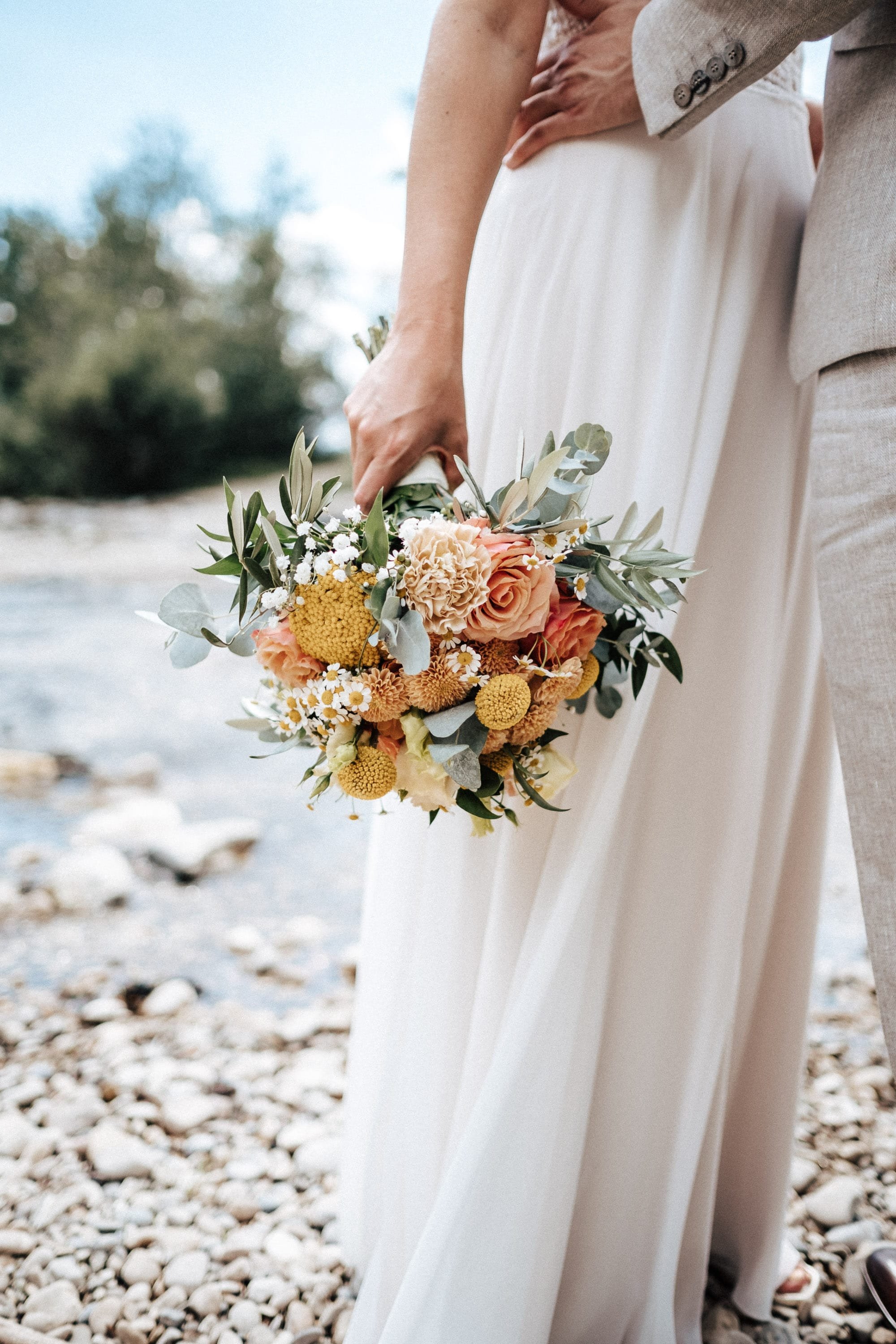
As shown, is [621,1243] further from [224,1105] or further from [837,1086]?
[837,1086]

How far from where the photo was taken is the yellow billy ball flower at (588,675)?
958mm

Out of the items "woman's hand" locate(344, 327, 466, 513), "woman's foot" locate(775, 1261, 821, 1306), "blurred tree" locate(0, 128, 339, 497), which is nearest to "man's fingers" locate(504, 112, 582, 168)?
"woman's hand" locate(344, 327, 466, 513)

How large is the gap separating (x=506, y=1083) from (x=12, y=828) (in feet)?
9.96

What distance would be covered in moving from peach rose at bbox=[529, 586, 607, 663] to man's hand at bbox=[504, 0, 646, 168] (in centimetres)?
→ 61

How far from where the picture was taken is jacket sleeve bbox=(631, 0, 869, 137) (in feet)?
3.01

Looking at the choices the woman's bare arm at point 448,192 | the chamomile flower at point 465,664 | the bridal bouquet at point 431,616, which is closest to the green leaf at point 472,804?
→ the bridal bouquet at point 431,616

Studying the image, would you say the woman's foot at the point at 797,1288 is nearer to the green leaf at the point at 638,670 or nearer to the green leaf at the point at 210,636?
the green leaf at the point at 638,670

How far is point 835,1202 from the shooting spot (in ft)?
5.64

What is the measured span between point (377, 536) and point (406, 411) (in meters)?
0.22

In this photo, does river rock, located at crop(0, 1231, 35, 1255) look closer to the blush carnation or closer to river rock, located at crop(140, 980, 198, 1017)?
river rock, located at crop(140, 980, 198, 1017)

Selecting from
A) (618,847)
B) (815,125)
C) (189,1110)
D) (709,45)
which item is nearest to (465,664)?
(618,847)

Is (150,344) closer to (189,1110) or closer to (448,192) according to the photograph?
(189,1110)

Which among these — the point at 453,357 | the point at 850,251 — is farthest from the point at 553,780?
the point at 850,251

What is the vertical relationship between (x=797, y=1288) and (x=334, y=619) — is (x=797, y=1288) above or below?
below
